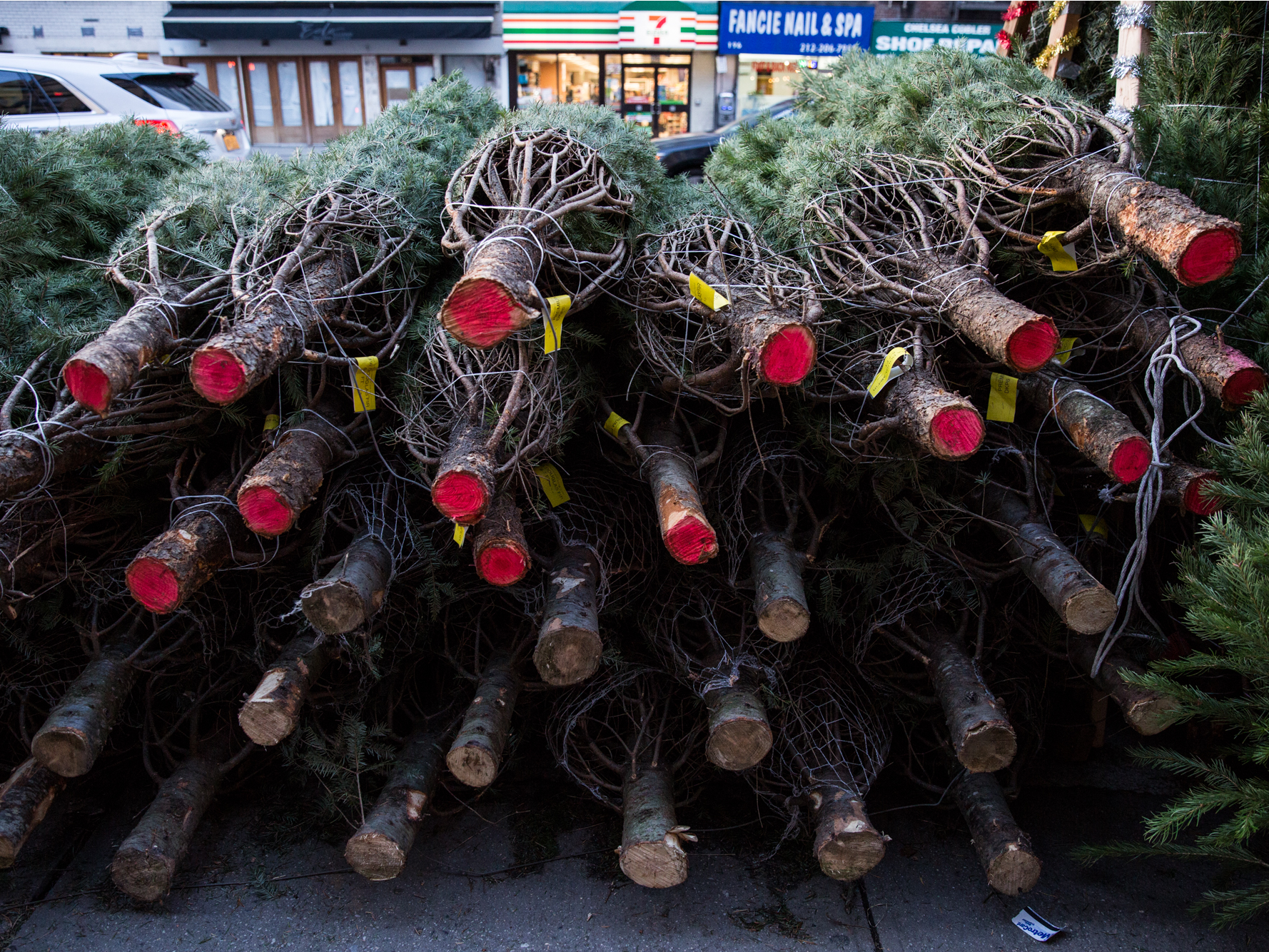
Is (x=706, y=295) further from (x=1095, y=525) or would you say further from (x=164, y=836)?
(x=164, y=836)

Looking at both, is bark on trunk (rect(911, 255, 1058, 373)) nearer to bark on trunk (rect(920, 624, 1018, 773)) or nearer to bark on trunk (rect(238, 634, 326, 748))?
bark on trunk (rect(920, 624, 1018, 773))

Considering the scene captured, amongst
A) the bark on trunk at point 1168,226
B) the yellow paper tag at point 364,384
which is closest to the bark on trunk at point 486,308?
the yellow paper tag at point 364,384

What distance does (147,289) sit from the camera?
2.66 meters

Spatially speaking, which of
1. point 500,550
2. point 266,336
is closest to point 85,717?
point 266,336

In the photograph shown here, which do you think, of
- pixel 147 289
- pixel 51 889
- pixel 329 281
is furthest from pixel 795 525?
pixel 51 889

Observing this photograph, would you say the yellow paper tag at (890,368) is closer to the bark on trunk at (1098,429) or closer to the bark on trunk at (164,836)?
the bark on trunk at (1098,429)

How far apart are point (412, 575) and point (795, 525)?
4.30ft

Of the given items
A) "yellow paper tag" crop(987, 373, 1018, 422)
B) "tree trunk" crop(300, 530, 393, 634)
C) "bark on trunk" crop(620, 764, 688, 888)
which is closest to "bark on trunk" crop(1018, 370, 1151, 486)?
"yellow paper tag" crop(987, 373, 1018, 422)

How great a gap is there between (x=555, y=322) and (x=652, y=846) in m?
1.59

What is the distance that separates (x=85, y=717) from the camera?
2504mm

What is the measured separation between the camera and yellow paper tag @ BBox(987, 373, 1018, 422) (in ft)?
8.58

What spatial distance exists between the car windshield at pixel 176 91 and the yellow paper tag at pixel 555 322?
24.2ft

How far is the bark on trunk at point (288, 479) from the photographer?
91.8 inches

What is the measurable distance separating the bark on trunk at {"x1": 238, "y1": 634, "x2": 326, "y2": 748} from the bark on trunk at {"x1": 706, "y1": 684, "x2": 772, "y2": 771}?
49.6 inches
